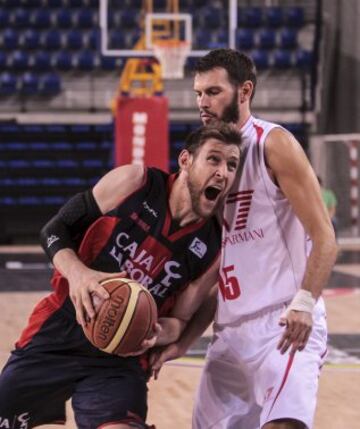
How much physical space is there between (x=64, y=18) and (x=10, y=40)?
1172 mm

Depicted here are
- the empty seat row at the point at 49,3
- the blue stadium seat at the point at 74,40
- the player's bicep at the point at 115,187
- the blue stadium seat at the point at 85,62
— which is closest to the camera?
the player's bicep at the point at 115,187

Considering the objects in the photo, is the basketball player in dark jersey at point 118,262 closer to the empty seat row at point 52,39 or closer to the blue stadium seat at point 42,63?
the blue stadium seat at point 42,63

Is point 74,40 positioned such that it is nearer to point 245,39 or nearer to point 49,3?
point 49,3

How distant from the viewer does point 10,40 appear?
18.6 metres

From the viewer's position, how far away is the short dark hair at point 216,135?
3.40 meters

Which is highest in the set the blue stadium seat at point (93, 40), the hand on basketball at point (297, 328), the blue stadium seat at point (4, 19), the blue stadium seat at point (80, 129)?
A: the hand on basketball at point (297, 328)

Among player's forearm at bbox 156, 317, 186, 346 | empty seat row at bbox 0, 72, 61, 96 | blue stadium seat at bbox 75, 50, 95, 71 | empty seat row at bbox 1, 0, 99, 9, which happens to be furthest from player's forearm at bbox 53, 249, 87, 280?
empty seat row at bbox 1, 0, 99, 9

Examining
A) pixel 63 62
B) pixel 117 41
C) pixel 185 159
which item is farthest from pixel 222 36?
pixel 185 159

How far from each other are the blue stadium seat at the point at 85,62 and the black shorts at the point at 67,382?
15.0m

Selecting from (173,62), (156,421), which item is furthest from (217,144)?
(173,62)

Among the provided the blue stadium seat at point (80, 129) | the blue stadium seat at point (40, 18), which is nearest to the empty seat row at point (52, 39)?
the blue stadium seat at point (40, 18)

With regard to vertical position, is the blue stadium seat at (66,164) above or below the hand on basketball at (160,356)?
below

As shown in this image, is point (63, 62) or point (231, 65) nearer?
point (231, 65)

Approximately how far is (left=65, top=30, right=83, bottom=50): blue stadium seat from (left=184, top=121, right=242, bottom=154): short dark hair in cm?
1578
